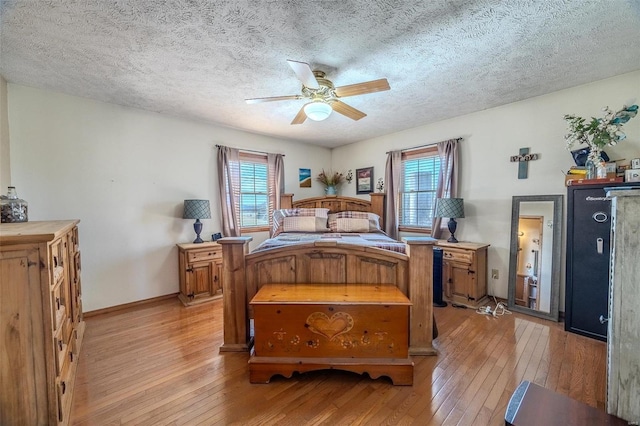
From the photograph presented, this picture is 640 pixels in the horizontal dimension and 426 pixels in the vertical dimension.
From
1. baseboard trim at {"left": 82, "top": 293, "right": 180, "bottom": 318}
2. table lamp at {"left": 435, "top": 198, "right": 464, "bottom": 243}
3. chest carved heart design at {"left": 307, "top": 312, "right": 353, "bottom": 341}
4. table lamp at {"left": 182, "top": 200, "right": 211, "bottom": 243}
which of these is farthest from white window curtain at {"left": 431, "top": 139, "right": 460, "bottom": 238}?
baseboard trim at {"left": 82, "top": 293, "right": 180, "bottom": 318}

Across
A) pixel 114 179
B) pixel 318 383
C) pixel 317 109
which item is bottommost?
pixel 318 383

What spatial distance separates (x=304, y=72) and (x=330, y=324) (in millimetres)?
1869

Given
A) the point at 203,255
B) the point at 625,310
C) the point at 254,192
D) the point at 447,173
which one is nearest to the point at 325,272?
the point at 625,310

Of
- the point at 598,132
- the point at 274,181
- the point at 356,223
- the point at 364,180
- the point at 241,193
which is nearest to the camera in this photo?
the point at 598,132

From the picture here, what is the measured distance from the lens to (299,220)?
3.94 m

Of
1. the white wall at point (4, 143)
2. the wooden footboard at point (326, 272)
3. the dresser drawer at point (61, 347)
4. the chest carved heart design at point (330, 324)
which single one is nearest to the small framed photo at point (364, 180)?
the wooden footboard at point (326, 272)

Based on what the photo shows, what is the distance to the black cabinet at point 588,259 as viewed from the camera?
2.29 metres

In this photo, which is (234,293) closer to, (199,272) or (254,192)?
(199,272)

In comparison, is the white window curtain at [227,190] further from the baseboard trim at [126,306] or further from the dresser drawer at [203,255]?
the baseboard trim at [126,306]

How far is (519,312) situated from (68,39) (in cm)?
506

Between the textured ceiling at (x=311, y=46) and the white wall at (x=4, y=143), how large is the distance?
167 mm

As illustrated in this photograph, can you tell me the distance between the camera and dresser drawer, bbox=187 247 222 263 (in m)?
3.30

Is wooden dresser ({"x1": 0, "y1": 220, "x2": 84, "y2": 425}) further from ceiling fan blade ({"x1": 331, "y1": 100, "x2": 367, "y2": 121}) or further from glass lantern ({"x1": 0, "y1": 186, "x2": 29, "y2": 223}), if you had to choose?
ceiling fan blade ({"x1": 331, "y1": 100, "x2": 367, "y2": 121})

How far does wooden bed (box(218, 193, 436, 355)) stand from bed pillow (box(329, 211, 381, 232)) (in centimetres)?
171
